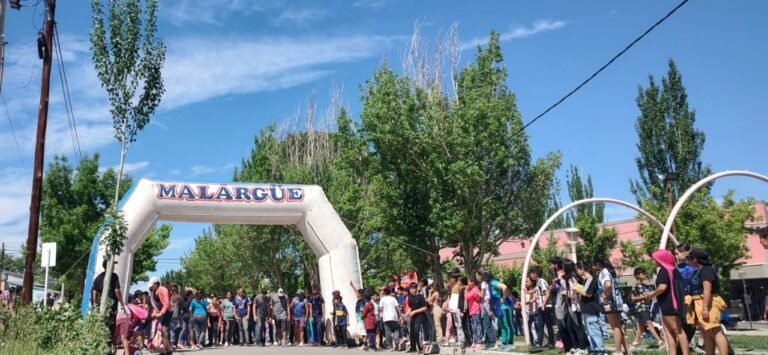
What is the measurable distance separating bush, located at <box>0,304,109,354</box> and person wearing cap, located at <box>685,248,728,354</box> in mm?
7825

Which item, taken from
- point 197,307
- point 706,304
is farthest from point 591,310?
point 197,307

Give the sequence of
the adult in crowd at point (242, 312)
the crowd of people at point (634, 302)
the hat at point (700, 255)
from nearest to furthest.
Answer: the crowd of people at point (634, 302), the hat at point (700, 255), the adult in crowd at point (242, 312)

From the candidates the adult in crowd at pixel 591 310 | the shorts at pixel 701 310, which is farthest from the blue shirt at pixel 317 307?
the shorts at pixel 701 310

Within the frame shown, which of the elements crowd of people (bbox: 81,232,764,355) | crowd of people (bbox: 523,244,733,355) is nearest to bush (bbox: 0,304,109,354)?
crowd of people (bbox: 81,232,764,355)

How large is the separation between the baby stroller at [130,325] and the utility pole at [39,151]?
4691 millimetres

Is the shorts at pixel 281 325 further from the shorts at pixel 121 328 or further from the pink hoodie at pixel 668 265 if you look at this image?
the pink hoodie at pixel 668 265

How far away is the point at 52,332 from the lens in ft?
37.1

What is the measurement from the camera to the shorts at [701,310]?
8016mm

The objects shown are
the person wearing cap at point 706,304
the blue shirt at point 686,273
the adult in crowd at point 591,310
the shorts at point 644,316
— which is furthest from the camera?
the shorts at point 644,316

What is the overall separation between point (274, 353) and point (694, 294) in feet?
33.5

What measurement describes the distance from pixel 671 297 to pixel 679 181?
75.9 feet

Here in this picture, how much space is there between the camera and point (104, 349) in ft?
29.7

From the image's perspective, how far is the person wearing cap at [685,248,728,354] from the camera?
792cm

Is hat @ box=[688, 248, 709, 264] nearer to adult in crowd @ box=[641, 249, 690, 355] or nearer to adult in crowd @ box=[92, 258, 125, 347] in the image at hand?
adult in crowd @ box=[641, 249, 690, 355]
